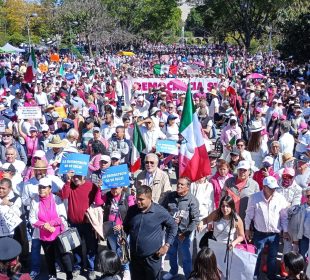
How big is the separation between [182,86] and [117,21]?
156 feet

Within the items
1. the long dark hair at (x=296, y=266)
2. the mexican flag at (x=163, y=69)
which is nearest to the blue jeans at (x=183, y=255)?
the long dark hair at (x=296, y=266)

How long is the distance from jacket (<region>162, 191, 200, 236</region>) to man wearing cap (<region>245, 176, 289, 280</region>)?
615 millimetres

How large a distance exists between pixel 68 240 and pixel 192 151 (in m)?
1.93

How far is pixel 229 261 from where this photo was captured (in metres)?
5.59

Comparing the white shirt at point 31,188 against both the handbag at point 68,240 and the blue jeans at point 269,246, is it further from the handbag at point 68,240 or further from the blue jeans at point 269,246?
the blue jeans at point 269,246

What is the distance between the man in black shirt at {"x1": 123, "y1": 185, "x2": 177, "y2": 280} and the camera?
217 inches

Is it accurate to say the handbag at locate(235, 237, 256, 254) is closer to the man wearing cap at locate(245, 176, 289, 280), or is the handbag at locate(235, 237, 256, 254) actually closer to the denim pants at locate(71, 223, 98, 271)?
the man wearing cap at locate(245, 176, 289, 280)

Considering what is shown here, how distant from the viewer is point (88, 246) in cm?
698

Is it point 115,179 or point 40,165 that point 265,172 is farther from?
point 40,165

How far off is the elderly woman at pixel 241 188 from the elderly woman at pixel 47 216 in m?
1.96

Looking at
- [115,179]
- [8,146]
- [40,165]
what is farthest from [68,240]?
[8,146]

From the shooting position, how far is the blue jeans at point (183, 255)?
6.44m

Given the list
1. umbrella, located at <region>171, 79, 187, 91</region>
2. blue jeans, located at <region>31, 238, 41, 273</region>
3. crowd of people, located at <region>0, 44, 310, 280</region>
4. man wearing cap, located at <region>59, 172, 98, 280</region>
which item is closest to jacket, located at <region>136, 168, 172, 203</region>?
crowd of people, located at <region>0, 44, 310, 280</region>

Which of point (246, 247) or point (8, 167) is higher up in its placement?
point (8, 167)
